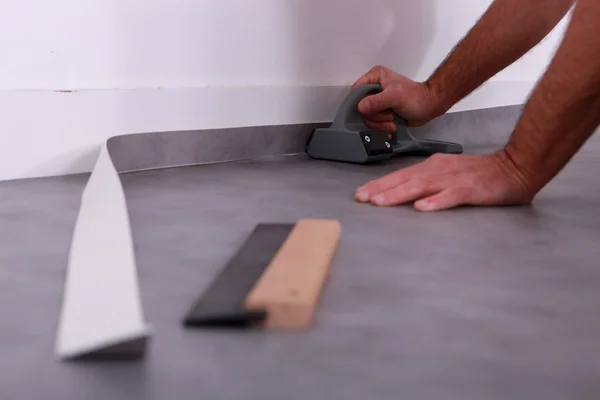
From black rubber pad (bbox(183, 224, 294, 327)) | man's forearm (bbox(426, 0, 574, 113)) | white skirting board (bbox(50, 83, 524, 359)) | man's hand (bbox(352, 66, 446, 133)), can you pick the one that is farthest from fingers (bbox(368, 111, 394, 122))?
black rubber pad (bbox(183, 224, 294, 327))

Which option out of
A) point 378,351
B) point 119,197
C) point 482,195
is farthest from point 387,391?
point 482,195

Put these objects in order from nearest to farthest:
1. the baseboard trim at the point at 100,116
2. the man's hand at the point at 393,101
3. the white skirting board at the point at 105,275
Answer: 1. the white skirting board at the point at 105,275
2. the baseboard trim at the point at 100,116
3. the man's hand at the point at 393,101

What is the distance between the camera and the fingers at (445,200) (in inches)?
40.2

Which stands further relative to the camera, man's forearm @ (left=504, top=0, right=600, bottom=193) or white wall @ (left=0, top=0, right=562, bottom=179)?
white wall @ (left=0, top=0, right=562, bottom=179)

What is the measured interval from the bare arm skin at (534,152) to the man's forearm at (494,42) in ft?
1.67

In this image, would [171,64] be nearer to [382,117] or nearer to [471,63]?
[382,117]

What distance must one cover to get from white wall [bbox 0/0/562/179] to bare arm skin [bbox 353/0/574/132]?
0.22m

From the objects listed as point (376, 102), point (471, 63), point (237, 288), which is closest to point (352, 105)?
point (376, 102)

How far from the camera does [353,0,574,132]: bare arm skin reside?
1.49 metres

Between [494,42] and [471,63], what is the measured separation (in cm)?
8

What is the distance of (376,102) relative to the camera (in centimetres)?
157

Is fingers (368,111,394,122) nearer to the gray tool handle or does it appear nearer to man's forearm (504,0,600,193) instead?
the gray tool handle

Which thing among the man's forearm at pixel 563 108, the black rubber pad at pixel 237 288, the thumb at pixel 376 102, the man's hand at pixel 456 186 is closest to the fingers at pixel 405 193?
the man's hand at pixel 456 186

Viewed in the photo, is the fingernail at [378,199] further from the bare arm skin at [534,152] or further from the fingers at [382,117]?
the fingers at [382,117]
